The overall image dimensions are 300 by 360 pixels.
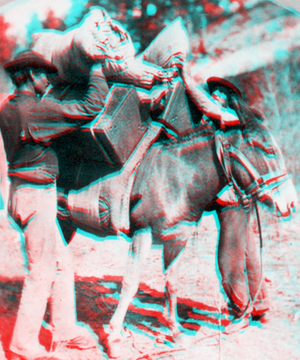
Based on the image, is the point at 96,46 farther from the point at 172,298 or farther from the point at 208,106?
the point at 172,298

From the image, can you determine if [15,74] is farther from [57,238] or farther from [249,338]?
[249,338]

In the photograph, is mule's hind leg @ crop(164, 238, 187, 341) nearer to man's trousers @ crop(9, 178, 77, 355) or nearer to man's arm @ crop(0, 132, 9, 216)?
man's trousers @ crop(9, 178, 77, 355)

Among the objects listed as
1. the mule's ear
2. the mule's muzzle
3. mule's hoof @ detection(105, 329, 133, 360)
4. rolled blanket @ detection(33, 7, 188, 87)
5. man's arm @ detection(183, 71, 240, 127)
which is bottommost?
mule's hoof @ detection(105, 329, 133, 360)

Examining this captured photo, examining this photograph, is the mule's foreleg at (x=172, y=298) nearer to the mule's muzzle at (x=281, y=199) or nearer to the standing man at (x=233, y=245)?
the standing man at (x=233, y=245)

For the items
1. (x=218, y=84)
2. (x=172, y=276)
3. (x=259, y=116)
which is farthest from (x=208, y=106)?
(x=172, y=276)

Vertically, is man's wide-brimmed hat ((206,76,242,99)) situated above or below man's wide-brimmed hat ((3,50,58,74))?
below

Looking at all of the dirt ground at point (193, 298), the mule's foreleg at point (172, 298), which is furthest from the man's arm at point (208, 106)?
the mule's foreleg at point (172, 298)

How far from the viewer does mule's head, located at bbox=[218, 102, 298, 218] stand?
1252 millimetres

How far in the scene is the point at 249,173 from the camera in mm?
1259

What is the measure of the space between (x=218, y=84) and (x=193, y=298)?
0.87 m

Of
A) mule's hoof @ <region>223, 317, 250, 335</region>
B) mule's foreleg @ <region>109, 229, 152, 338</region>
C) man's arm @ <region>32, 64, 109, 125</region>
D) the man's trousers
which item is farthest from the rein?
the man's trousers

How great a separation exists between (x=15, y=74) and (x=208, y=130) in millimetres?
859

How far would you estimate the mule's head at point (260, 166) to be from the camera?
4.11 feet

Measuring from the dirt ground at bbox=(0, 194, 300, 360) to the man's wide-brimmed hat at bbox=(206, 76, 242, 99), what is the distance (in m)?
0.49
